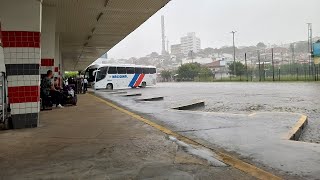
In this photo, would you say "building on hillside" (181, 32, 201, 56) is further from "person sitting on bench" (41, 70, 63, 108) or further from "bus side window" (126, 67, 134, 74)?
"person sitting on bench" (41, 70, 63, 108)

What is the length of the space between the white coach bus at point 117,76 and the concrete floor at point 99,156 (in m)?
28.3

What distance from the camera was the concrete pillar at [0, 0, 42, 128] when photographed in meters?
7.88

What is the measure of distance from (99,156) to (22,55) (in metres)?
4.19

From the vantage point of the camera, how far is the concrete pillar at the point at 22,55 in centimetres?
788

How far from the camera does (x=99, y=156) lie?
4.97 metres

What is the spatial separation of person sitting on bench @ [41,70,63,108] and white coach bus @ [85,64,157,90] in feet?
71.1

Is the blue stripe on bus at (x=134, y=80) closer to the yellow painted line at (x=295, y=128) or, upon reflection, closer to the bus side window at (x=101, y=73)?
the bus side window at (x=101, y=73)

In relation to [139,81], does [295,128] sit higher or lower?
lower

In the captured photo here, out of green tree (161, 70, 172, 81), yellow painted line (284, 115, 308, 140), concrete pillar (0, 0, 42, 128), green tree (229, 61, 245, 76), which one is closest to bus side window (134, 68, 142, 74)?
green tree (229, 61, 245, 76)

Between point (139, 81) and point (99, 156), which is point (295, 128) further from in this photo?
point (139, 81)

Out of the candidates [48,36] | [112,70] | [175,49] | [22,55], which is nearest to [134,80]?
[112,70]

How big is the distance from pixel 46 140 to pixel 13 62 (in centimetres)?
253

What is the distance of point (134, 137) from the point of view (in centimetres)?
648

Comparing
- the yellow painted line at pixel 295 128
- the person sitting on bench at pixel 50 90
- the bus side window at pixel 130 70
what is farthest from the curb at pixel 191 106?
the bus side window at pixel 130 70
